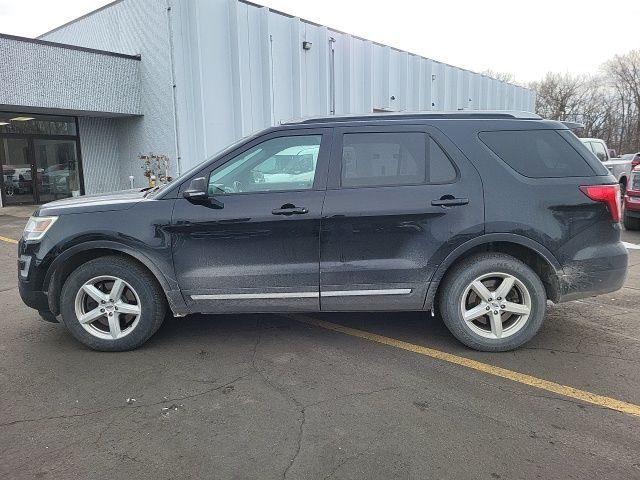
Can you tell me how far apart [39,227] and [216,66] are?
12422 millimetres

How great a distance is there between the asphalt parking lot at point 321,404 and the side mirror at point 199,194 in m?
1.24

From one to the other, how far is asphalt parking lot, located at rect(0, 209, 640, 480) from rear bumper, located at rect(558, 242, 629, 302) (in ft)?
1.67

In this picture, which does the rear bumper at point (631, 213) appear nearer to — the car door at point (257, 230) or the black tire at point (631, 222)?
the black tire at point (631, 222)

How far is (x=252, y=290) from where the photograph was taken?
12.8 ft

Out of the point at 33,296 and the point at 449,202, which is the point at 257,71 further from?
the point at 449,202

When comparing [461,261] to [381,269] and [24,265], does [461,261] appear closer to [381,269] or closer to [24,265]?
[381,269]

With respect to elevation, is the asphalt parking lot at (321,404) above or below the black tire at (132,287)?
below

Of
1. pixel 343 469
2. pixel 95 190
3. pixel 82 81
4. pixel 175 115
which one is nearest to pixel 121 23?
pixel 82 81

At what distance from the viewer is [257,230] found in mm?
3822

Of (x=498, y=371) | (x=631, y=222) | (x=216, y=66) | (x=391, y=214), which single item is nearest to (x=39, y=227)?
(x=391, y=214)

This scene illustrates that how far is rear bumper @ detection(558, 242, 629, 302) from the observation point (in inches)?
151

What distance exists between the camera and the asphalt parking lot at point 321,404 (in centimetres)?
256

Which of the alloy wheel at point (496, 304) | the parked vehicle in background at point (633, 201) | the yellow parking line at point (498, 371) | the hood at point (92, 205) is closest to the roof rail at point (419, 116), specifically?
the alloy wheel at point (496, 304)

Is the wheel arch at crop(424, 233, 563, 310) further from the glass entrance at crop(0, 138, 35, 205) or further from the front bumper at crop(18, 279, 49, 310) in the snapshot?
the glass entrance at crop(0, 138, 35, 205)
